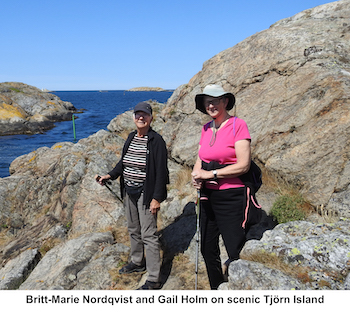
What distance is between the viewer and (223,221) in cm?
381

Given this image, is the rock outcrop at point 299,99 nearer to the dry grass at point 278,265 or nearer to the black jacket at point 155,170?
the dry grass at point 278,265

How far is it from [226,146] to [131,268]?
3.45 meters

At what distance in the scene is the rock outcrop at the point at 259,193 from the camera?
3.66m

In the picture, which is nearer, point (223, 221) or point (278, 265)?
point (278, 265)

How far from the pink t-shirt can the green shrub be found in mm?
2539

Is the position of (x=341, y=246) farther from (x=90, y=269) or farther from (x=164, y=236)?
(x=90, y=269)

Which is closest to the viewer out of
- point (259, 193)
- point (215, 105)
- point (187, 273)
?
point (215, 105)

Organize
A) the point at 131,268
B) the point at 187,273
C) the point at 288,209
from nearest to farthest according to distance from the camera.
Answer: the point at 187,273
the point at 131,268
the point at 288,209

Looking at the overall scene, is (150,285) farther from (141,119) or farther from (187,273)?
(141,119)

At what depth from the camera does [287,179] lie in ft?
21.2

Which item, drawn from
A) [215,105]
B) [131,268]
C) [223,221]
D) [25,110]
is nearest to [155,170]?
[223,221]

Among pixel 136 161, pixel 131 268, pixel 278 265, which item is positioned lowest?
pixel 131 268

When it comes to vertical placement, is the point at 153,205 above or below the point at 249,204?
below
